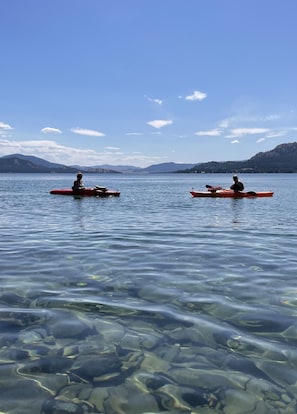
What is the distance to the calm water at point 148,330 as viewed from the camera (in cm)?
426

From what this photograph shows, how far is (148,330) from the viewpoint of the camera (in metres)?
5.97

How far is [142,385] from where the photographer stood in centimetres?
448

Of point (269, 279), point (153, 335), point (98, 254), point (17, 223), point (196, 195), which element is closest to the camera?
point (153, 335)

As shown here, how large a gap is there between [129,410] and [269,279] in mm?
5788

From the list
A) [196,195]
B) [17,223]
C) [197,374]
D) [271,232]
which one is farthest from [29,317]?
[196,195]

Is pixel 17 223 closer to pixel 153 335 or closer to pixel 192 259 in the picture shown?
pixel 192 259

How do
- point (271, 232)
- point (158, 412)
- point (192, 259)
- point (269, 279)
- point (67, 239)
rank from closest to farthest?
1. point (158, 412)
2. point (269, 279)
3. point (192, 259)
4. point (67, 239)
5. point (271, 232)

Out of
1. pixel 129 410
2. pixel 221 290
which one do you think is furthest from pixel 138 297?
pixel 129 410

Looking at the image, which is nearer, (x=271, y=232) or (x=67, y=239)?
(x=67, y=239)

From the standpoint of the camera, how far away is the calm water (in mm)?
4262

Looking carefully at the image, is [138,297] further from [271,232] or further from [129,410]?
[271,232]

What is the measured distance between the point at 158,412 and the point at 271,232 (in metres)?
13.8

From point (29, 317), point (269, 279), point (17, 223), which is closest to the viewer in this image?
point (29, 317)

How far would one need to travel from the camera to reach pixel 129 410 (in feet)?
13.2
